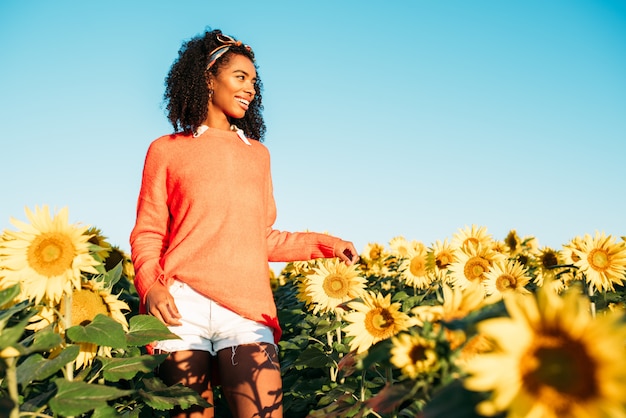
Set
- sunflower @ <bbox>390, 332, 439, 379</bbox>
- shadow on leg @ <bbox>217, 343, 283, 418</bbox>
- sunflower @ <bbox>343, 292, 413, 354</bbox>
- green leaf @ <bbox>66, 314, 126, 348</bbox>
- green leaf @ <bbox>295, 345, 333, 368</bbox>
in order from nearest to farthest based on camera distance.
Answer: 1. sunflower @ <bbox>390, 332, 439, 379</bbox>
2. green leaf @ <bbox>66, 314, 126, 348</bbox>
3. sunflower @ <bbox>343, 292, 413, 354</bbox>
4. shadow on leg @ <bbox>217, 343, 283, 418</bbox>
5. green leaf @ <bbox>295, 345, 333, 368</bbox>

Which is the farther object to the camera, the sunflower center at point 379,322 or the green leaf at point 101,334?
the sunflower center at point 379,322

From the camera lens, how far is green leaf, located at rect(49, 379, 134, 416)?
1776 millimetres

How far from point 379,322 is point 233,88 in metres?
1.75

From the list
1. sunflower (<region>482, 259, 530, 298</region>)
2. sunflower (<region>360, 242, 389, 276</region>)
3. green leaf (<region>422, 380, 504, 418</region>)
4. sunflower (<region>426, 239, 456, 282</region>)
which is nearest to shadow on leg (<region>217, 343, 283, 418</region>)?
green leaf (<region>422, 380, 504, 418</region>)

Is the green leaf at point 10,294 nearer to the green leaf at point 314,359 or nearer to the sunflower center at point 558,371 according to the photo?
the sunflower center at point 558,371

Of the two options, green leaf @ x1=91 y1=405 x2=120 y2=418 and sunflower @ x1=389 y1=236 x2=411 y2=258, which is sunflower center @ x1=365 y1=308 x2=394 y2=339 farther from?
sunflower @ x1=389 y1=236 x2=411 y2=258

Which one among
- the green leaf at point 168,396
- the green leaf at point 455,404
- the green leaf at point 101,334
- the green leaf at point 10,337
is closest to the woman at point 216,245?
the green leaf at point 168,396

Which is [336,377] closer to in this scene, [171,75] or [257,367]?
[257,367]

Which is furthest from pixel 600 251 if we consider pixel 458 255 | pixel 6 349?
pixel 6 349

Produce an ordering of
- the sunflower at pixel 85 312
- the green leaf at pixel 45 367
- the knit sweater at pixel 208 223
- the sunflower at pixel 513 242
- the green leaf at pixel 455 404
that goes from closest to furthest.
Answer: the green leaf at pixel 455 404 < the green leaf at pixel 45 367 < the sunflower at pixel 85 312 < the knit sweater at pixel 208 223 < the sunflower at pixel 513 242

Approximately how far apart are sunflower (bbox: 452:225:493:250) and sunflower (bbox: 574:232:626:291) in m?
1.65

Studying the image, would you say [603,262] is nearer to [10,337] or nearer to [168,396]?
[168,396]

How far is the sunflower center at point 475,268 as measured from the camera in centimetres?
533

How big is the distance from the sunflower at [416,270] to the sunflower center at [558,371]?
5488 millimetres
